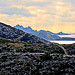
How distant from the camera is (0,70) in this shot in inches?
1312

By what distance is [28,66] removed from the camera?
117 feet

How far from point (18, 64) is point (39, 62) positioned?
547cm

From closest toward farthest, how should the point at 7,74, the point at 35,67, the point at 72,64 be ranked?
1. the point at 7,74
2. the point at 35,67
3. the point at 72,64

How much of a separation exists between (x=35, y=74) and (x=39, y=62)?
7054 millimetres

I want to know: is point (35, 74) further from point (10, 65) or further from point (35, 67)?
point (10, 65)

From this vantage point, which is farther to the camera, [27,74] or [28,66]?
[28,66]

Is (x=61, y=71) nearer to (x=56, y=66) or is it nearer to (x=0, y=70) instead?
(x=56, y=66)

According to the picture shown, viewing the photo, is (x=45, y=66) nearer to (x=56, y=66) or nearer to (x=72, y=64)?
(x=56, y=66)

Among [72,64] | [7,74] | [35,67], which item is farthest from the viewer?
[72,64]

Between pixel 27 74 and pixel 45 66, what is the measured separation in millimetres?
6150

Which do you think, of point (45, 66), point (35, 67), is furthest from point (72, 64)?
point (35, 67)

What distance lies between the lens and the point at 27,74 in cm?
3172

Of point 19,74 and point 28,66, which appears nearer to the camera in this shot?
point 19,74

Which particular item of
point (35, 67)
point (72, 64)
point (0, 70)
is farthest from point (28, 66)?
point (72, 64)
